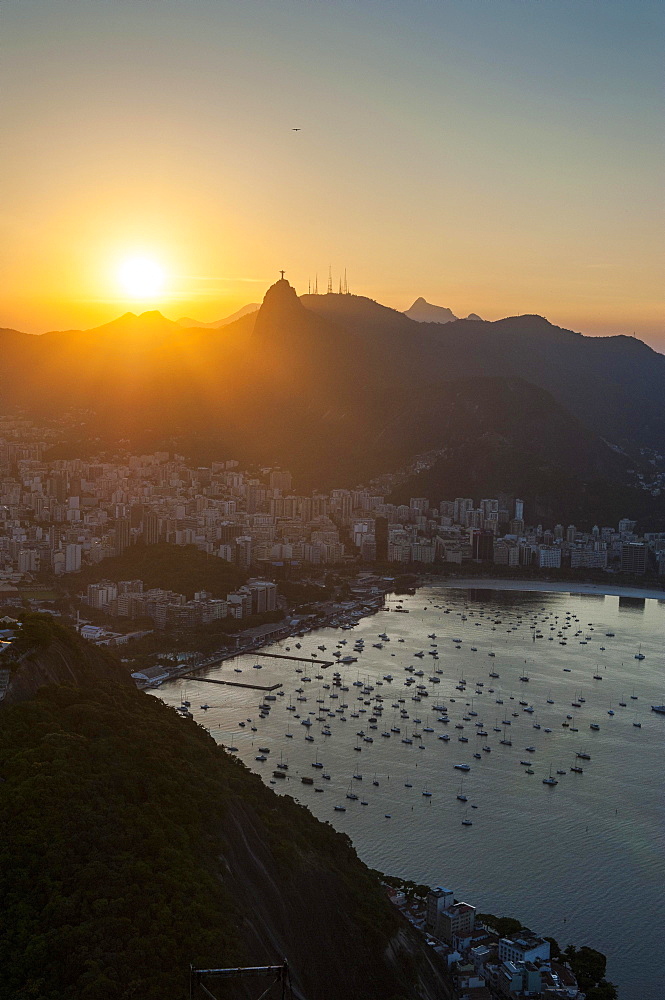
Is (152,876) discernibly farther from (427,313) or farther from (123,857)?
(427,313)

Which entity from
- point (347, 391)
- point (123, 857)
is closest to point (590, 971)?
point (123, 857)

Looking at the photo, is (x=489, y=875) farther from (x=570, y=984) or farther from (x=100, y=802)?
(x=100, y=802)

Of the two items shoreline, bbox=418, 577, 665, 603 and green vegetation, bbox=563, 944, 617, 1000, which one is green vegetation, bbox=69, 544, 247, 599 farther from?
green vegetation, bbox=563, 944, 617, 1000

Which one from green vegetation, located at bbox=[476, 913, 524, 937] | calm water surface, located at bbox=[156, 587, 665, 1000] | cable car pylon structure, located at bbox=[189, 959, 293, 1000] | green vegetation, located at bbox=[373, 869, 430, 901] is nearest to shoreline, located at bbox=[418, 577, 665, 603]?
calm water surface, located at bbox=[156, 587, 665, 1000]

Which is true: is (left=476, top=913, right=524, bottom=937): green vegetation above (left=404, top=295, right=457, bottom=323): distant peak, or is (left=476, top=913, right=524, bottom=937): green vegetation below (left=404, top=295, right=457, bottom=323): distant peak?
below

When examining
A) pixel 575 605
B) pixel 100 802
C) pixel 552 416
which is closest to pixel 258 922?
pixel 100 802

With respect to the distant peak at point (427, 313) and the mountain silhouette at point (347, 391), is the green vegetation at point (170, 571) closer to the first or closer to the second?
the mountain silhouette at point (347, 391)
